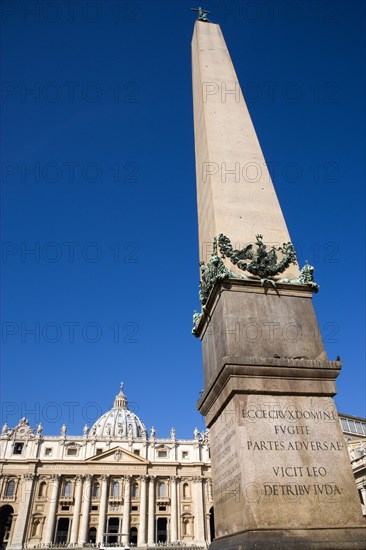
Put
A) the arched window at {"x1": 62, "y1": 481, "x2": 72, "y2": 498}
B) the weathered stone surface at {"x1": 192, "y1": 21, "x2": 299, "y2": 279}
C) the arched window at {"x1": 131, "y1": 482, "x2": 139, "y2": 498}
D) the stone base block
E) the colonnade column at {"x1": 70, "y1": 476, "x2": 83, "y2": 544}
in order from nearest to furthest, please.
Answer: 1. the stone base block
2. the weathered stone surface at {"x1": 192, "y1": 21, "x2": 299, "y2": 279}
3. the colonnade column at {"x1": 70, "y1": 476, "x2": 83, "y2": 544}
4. the arched window at {"x1": 62, "y1": 481, "x2": 72, "y2": 498}
5. the arched window at {"x1": 131, "y1": 482, "x2": 139, "y2": 498}

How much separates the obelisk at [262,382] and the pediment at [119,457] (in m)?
69.3

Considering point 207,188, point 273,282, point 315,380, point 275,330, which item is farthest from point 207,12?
point 315,380

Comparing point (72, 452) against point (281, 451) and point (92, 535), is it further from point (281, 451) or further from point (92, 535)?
point (281, 451)

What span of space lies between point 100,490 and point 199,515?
15951 mm

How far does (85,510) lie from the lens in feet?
211

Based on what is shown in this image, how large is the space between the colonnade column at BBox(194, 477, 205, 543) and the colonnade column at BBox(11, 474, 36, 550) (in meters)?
25.2

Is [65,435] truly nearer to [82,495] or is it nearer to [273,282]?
[82,495]

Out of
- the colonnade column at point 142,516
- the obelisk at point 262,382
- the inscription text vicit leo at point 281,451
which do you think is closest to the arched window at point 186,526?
the colonnade column at point 142,516

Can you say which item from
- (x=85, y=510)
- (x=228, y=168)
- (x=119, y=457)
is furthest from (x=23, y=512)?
(x=228, y=168)

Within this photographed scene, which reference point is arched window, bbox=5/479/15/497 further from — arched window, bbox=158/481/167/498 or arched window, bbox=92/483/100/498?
arched window, bbox=158/481/167/498

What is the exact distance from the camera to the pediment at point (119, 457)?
226 ft

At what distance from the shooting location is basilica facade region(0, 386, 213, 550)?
2465 inches

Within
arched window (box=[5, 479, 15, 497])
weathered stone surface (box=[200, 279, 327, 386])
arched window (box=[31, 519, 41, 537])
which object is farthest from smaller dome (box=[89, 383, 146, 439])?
weathered stone surface (box=[200, 279, 327, 386])

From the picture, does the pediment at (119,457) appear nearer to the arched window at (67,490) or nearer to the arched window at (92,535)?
the arched window at (67,490)
